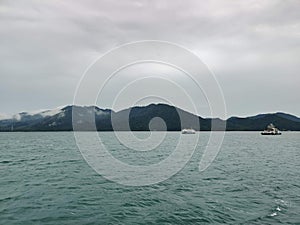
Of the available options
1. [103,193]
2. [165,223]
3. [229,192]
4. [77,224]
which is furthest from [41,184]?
[229,192]

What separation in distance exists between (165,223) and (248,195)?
10.3 meters

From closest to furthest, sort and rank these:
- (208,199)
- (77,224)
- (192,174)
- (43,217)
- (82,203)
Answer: (77,224) < (43,217) < (82,203) < (208,199) < (192,174)

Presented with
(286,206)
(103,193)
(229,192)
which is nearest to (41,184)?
(103,193)

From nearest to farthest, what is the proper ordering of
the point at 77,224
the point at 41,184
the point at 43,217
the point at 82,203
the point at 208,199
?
the point at 77,224 < the point at 43,217 < the point at 82,203 < the point at 208,199 < the point at 41,184

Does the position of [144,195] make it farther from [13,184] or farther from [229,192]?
[13,184]

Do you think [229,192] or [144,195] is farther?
[229,192]

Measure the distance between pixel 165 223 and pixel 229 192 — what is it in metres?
10.3

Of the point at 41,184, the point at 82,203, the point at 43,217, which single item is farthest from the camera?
the point at 41,184

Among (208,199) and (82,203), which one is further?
(208,199)

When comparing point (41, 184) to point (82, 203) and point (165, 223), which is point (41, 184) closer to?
point (82, 203)

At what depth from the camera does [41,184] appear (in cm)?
2822

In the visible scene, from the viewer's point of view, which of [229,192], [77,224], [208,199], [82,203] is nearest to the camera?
[77,224]

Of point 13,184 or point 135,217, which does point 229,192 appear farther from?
point 13,184

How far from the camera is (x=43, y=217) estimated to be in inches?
712
